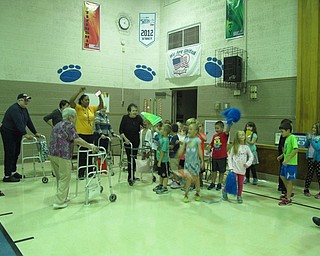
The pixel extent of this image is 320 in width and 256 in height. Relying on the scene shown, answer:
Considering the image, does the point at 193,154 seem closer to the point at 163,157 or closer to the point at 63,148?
the point at 163,157

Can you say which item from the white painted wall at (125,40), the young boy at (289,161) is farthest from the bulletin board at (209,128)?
the young boy at (289,161)

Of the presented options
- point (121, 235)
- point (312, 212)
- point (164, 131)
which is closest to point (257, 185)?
point (312, 212)

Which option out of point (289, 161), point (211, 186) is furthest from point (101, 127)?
point (289, 161)

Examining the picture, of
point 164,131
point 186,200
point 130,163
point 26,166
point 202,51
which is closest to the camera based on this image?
point 186,200

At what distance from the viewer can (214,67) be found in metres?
8.15

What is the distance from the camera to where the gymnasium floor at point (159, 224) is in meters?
2.88

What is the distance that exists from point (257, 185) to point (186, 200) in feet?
6.61

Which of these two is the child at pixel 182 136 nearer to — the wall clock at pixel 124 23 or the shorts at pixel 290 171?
the shorts at pixel 290 171

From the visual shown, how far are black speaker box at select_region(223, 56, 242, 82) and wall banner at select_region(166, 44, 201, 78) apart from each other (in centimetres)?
139

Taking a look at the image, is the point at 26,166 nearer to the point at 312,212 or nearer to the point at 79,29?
the point at 79,29

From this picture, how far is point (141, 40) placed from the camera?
9922mm

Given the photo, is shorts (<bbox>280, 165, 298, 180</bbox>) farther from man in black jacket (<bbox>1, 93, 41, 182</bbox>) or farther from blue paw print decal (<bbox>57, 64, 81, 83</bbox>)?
blue paw print decal (<bbox>57, 64, 81, 83</bbox>)

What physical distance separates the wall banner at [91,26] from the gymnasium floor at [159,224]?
17.6 feet

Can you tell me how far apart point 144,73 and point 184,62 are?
5.48 feet
